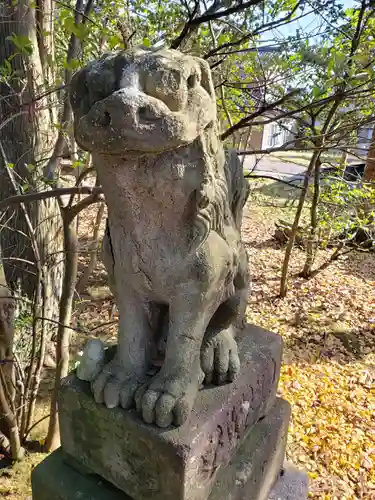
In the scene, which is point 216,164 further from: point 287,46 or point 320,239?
point 320,239

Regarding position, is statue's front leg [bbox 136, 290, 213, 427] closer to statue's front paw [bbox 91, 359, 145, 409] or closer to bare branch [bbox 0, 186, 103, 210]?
statue's front paw [bbox 91, 359, 145, 409]

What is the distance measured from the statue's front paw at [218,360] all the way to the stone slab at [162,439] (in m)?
0.04

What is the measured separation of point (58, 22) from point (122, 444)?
11.0 ft

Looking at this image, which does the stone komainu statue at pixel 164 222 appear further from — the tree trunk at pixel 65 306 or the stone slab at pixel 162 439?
the tree trunk at pixel 65 306

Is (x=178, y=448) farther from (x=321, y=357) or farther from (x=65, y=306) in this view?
(x=321, y=357)

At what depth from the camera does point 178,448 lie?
123 centimetres

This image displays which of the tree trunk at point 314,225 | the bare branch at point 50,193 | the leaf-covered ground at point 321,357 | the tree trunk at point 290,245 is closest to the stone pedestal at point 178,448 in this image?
the bare branch at point 50,193

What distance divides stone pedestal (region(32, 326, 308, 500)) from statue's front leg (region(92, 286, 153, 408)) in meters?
0.05

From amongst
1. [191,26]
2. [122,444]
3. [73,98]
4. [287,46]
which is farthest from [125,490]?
[287,46]

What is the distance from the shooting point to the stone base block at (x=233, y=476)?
57.6 inches

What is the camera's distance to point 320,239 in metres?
4.64

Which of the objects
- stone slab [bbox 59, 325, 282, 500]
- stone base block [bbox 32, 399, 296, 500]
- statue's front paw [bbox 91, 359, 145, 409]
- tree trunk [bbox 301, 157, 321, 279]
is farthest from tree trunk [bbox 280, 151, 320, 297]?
statue's front paw [bbox 91, 359, 145, 409]

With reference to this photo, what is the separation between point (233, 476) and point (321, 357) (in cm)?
257

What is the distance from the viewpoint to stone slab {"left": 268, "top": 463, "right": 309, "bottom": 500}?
5.97 ft
